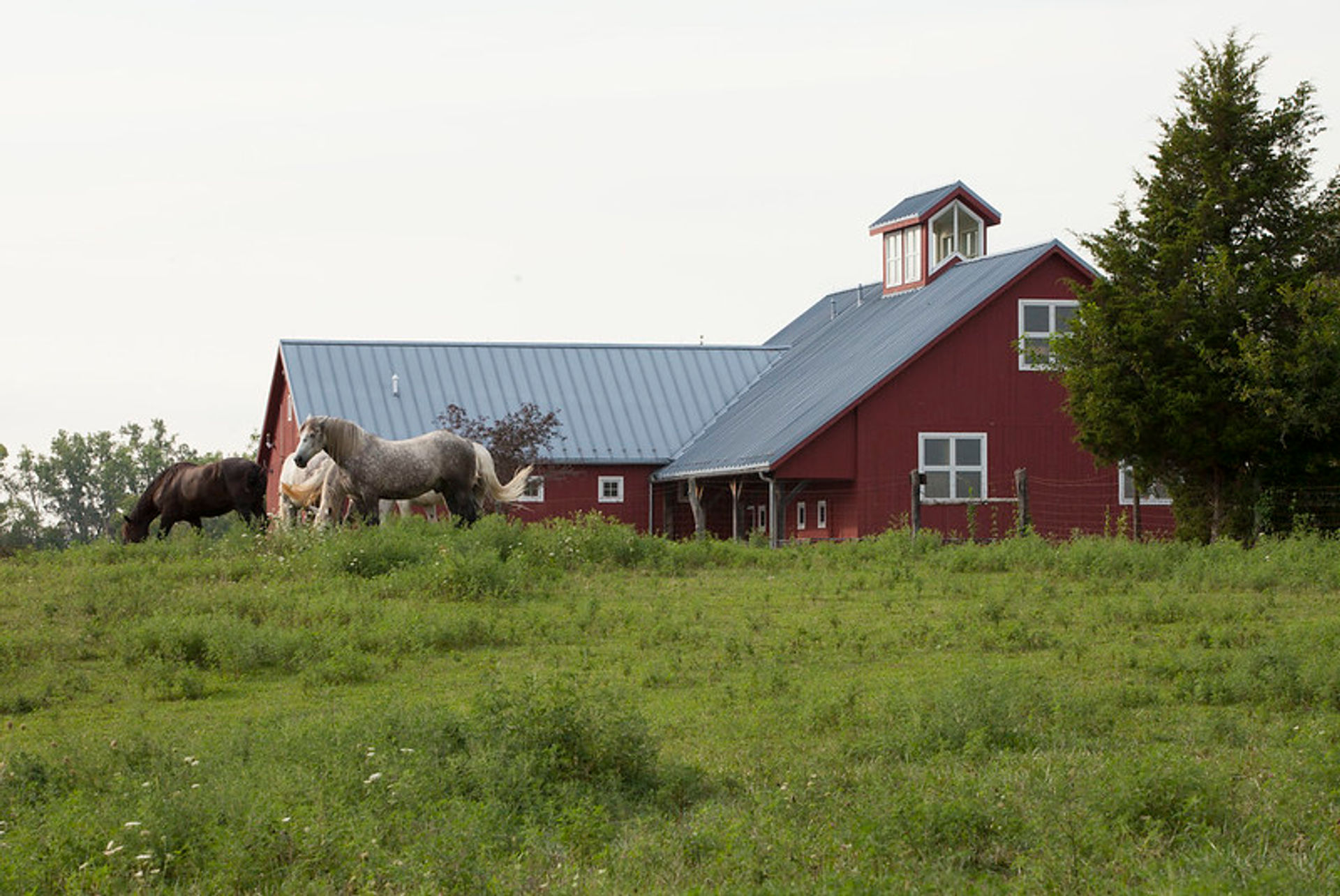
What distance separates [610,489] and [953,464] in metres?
8.88

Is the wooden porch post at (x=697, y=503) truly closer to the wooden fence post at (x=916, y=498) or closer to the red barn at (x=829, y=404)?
the red barn at (x=829, y=404)

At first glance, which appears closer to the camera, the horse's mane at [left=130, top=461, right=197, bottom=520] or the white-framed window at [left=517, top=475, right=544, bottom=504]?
the horse's mane at [left=130, top=461, right=197, bottom=520]

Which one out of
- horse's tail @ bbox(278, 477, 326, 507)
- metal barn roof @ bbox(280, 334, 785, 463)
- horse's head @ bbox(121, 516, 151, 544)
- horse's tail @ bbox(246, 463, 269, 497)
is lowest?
horse's head @ bbox(121, 516, 151, 544)

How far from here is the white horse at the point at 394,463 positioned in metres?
23.8

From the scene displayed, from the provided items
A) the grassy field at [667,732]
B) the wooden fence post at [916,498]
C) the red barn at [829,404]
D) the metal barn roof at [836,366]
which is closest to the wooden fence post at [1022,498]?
the wooden fence post at [916,498]

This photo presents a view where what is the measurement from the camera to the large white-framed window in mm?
40031

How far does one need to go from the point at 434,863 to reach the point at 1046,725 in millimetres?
4570

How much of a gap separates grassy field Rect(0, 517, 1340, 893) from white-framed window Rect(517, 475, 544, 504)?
60.5 ft

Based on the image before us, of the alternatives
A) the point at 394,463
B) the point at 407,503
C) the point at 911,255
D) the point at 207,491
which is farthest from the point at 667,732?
the point at 911,255

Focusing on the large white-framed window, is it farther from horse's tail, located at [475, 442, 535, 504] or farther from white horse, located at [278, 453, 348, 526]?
white horse, located at [278, 453, 348, 526]

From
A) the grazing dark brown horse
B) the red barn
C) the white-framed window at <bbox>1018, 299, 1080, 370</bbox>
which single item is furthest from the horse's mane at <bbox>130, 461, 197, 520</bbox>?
the white-framed window at <bbox>1018, 299, 1080, 370</bbox>

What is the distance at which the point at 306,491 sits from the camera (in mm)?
26781

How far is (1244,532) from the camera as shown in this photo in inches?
1080

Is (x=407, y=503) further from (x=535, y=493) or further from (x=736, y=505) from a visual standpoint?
(x=535, y=493)
